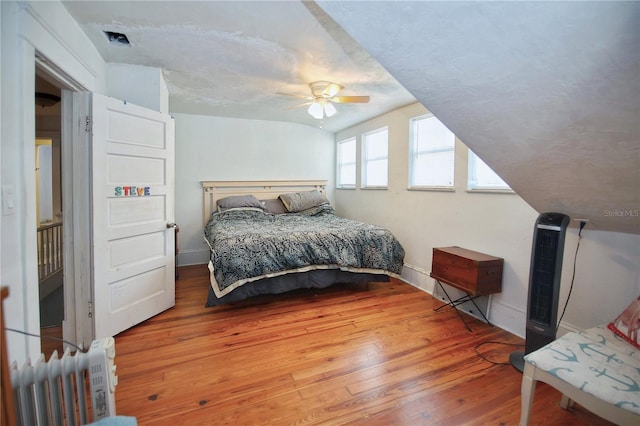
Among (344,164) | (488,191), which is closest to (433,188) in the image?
(488,191)

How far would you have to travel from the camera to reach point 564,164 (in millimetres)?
1496

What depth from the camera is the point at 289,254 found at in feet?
9.78

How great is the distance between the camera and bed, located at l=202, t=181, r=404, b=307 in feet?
9.12

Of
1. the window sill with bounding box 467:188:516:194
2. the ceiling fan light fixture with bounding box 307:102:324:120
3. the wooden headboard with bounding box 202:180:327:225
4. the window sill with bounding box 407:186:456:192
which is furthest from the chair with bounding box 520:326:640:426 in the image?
the wooden headboard with bounding box 202:180:327:225

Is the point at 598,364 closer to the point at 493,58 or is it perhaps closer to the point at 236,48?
the point at 493,58

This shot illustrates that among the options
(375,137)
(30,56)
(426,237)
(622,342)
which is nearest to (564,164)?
(622,342)

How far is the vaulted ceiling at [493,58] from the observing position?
980mm

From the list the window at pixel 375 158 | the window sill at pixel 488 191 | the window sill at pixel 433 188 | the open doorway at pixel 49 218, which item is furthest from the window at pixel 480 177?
the open doorway at pixel 49 218

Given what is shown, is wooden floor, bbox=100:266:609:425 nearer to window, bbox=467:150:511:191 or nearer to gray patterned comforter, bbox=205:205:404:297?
gray patterned comforter, bbox=205:205:404:297

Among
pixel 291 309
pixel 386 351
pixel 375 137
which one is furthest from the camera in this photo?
pixel 375 137

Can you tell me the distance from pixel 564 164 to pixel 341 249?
6.77 ft

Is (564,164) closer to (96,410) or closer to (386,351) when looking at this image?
(386,351)

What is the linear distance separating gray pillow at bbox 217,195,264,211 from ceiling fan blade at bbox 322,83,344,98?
6.69 ft

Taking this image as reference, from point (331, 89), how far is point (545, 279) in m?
2.39
